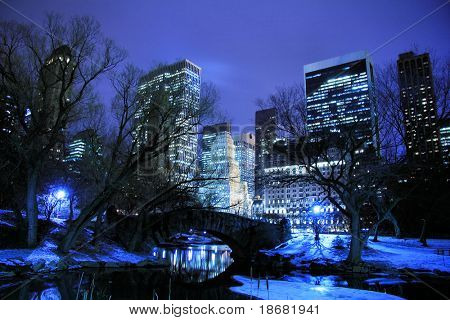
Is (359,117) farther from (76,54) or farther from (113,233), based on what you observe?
(113,233)

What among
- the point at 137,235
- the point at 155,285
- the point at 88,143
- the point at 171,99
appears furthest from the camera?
the point at 137,235

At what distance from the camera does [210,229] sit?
32.8 metres

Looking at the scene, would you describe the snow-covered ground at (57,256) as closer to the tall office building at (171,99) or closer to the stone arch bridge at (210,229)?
the stone arch bridge at (210,229)

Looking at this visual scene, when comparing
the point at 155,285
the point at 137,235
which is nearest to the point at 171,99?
the point at 155,285

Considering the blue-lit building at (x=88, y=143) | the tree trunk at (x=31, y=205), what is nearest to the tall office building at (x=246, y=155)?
the blue-lit building at (x=88, y=143)

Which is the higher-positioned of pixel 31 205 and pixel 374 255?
pixel 31 205

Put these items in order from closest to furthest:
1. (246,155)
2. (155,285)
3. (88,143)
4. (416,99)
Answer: (155,285) < (416,99) < (88,143) < (246,155)

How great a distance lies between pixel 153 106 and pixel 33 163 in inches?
308

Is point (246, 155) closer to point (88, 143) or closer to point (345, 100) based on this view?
point (345, 100)

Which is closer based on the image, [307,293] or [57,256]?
[307,293]

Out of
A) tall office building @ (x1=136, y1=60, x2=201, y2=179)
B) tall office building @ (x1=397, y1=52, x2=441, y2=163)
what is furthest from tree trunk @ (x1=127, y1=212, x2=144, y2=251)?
tall office building @ (x1=397, y1=52, x2=441, y2=163)

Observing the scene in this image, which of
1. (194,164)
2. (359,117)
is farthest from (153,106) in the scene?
(359,117)

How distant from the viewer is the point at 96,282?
1708cm

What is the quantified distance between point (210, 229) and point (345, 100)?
17246 mm
